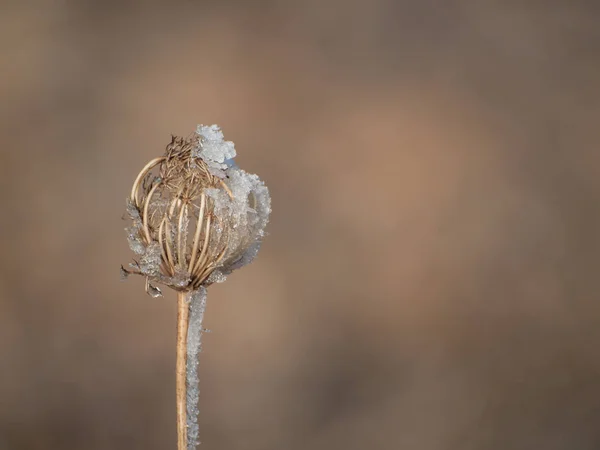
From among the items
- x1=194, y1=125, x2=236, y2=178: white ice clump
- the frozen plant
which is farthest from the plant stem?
x1=194, y1=125, x2=236, y2=178: white ice clump

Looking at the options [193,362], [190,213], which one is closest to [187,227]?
[190,213]

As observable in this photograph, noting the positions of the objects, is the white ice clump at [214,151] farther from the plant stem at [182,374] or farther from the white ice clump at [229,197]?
the plant stem at [182,374]

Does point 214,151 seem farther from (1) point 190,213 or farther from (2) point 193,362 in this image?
(2) point 193,362

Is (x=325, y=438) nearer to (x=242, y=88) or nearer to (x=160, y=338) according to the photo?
(x=160, y=338)

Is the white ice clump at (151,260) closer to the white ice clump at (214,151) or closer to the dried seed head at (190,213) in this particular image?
the dried seed head at (190,213)

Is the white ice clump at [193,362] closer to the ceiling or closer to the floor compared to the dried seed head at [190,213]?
closer to the floor

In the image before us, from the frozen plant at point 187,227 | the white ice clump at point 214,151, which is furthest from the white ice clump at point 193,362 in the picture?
the white ice clump at point 214,151

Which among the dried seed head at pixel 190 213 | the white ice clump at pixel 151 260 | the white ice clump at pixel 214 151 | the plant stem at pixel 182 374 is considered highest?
the white ice clump at pixel 214 151

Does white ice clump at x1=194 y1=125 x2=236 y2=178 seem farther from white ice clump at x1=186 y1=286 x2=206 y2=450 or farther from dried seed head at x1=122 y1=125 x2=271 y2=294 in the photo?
white ice clump at x1=186 y1=286 x2=206 y2=450
